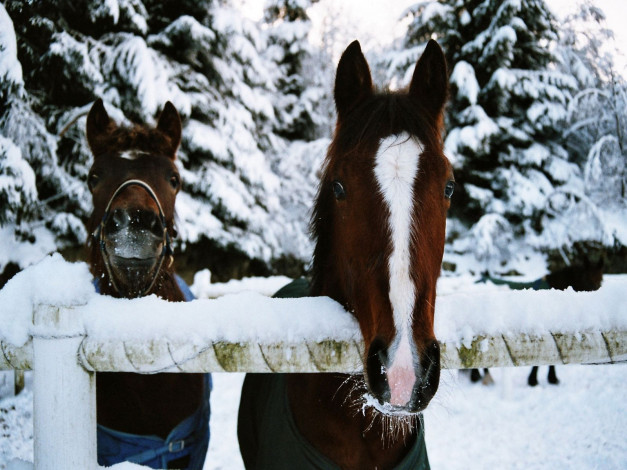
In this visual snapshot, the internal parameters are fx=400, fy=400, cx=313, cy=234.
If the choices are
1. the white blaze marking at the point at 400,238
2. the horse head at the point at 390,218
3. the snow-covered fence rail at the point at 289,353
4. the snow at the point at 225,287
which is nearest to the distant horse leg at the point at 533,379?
the snow at the point at 225,287

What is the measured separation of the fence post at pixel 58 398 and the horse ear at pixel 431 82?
141 centimetres

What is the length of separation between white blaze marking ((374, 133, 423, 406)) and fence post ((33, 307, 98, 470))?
2.85 ft

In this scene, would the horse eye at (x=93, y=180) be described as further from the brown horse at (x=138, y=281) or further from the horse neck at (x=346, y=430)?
the horse neck at (x=346, y=430)

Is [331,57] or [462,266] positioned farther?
[331,57]

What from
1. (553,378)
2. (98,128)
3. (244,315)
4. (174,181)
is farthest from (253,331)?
(553,378)

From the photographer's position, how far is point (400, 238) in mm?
1138

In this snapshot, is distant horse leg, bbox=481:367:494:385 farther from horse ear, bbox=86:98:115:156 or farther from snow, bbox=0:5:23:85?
snow, bbox=0:5:23:85

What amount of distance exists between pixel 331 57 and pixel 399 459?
13.6 metres

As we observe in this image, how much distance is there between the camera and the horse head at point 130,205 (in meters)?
2.03

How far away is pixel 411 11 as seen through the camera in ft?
37.0

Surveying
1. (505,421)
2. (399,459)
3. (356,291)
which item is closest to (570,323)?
(356,291)

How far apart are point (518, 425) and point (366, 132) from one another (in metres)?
4.69

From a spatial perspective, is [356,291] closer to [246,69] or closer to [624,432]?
[624,432]

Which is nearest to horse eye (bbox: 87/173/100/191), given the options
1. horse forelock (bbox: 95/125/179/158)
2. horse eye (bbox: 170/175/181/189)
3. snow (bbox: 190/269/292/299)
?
horse forelock (bbox: 95/125/179/158)
